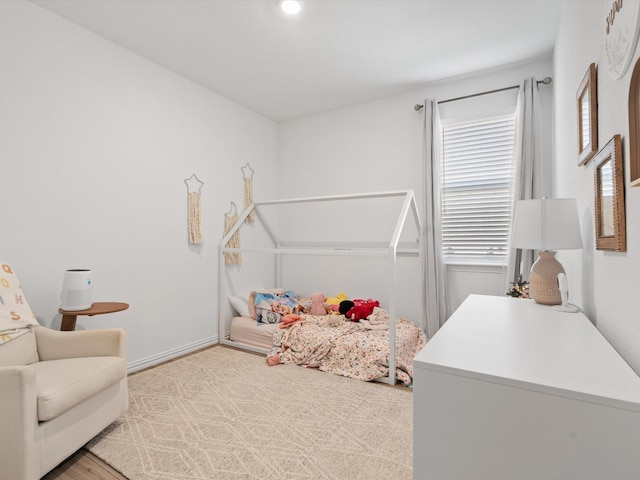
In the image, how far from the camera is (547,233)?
4.75ft

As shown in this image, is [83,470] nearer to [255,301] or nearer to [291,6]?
[255,301]

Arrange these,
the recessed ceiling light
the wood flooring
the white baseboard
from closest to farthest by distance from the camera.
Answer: the wood flooring → the recessed ceiling light → the white baseboard

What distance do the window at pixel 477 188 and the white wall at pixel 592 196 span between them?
38.2 inches

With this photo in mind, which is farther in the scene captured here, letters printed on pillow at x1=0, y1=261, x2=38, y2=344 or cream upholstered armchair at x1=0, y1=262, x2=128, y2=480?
letters printed on pillow at x1=0, y1=261, x2=38, y2=344

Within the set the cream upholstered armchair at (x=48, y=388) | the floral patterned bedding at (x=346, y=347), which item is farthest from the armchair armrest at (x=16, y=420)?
the floral patterned bedding at (x=346, y=347)

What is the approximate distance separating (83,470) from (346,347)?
5.74 ft

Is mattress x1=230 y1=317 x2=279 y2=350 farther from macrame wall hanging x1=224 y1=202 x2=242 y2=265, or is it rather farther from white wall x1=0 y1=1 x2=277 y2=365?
macrame wall hanging x1=224 y1=202 x2=242 y2=265

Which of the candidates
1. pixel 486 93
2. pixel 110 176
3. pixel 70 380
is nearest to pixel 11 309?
pixel 70 380

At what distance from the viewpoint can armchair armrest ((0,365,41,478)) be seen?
135 cm

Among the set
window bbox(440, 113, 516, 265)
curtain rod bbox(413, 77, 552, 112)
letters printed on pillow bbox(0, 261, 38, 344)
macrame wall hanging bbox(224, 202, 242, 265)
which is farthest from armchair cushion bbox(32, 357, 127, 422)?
curtain rod bbox(413, 77, 552, 112)

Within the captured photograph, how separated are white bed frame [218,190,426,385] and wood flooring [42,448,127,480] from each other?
1576 millimetres

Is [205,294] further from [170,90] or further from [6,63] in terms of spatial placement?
[6,63]

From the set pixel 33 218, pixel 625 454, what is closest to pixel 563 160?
pixel 625 454

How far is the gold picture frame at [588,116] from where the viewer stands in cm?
129
